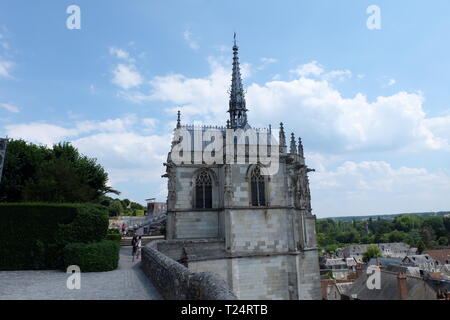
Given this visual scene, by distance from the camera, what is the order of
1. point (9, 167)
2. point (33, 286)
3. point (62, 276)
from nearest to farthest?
point (33, 286) < point (62, 276) < point (9, 167)

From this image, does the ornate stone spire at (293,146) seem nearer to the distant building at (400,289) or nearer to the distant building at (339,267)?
the distant building at (400,289)

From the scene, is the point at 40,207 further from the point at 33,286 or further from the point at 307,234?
the point at 307,234

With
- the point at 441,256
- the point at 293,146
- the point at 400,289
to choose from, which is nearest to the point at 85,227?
the point at 293,146

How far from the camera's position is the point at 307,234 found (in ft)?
84.4

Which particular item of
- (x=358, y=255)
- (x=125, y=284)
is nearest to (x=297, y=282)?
(x=125, y=284)

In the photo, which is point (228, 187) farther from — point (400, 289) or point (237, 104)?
point (400, 289)

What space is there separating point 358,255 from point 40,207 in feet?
375

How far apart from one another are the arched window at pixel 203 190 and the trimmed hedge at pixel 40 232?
8.03 m

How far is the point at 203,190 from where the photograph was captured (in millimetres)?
22656

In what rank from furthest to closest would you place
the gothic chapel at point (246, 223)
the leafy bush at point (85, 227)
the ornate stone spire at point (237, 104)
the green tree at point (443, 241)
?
1. the green tree at point (443, 241)
2. the ornate stone spire at point (237, 104)
3. the gothic chapel at point (246, 223)
4. the leafy bush at point (85, 227)

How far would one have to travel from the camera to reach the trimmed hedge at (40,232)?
14812mm

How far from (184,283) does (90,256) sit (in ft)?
28.0

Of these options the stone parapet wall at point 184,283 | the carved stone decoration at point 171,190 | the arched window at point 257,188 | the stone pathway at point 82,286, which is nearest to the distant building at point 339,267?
the arched window at point 257,188

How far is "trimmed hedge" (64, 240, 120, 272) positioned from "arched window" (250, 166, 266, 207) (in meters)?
10.6
